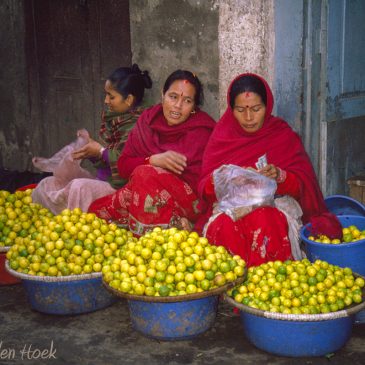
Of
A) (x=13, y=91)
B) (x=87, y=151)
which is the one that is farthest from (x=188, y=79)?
(x=13, y=91)

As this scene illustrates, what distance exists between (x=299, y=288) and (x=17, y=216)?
2.49m

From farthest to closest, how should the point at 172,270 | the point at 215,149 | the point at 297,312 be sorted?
the point at 215,149 < the point at 172,270 < the point at 297,312

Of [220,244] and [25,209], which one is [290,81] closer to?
[220,244]

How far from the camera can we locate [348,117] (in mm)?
5215

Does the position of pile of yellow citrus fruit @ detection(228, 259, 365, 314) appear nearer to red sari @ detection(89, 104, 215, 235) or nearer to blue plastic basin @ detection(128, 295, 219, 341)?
blue plastic basin @ detection(128, 295, 219, 341)

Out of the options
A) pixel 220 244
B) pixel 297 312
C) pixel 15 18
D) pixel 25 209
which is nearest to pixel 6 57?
pixel 15 18

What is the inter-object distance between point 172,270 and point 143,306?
283 millimetres

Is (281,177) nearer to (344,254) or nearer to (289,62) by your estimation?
(344,254)

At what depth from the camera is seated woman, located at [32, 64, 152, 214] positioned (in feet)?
16.5

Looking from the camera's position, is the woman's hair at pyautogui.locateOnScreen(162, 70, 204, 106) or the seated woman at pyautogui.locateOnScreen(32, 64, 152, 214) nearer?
the woman's hair at pyautogui.locateOnScreen(162, 70, 204, 106)

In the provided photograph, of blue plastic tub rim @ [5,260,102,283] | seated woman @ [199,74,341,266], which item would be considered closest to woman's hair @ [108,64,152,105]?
seated woman @ [199,74,341,266]

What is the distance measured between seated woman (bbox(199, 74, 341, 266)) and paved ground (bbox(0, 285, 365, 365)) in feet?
1.82

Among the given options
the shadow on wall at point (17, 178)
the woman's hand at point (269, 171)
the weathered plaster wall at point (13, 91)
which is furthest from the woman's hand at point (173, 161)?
the weathered plaster wall at point (13, 91)

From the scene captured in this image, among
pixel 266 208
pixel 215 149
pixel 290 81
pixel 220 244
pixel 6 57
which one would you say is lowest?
pixel 220 244
